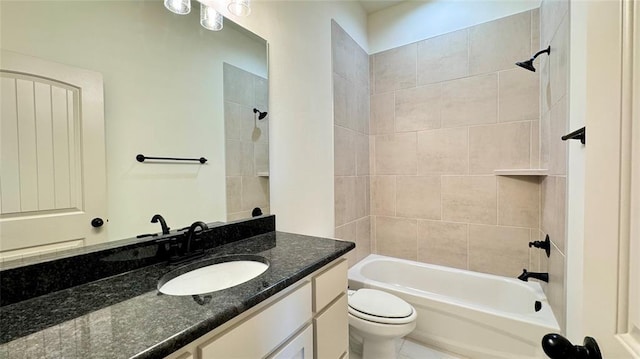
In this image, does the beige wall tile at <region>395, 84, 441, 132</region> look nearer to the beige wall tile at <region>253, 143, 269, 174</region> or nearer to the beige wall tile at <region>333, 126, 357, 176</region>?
the beige wall tile at <region>333, 126, 357, 176</region>

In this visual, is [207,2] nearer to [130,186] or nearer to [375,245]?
[130,186]

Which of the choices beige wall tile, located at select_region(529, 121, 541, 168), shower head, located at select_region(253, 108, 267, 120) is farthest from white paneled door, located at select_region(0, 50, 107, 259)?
beige wall tile, located at select_region(529, 121, 541, 168)

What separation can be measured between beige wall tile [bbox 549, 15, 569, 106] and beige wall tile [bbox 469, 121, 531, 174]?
447 mm

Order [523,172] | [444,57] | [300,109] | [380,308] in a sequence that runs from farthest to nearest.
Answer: [444,57] < [523,172] < [300,109] < [380,308]

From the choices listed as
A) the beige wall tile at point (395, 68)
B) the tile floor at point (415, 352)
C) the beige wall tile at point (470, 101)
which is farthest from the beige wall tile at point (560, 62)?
the tile floor at point (415, 352)

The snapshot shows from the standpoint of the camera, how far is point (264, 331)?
79 cm

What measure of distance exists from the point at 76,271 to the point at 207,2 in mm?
1190

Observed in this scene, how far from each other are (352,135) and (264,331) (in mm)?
1843

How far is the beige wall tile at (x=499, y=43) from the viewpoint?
2.02m

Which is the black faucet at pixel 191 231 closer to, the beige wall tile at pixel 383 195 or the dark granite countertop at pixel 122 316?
the dark granite countertop at pixel 122 316

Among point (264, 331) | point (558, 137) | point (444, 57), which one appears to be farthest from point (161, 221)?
point (444, 57)

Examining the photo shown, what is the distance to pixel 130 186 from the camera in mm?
983

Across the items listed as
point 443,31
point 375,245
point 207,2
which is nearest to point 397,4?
point 443,31

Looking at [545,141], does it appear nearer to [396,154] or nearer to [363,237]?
[396,154]
